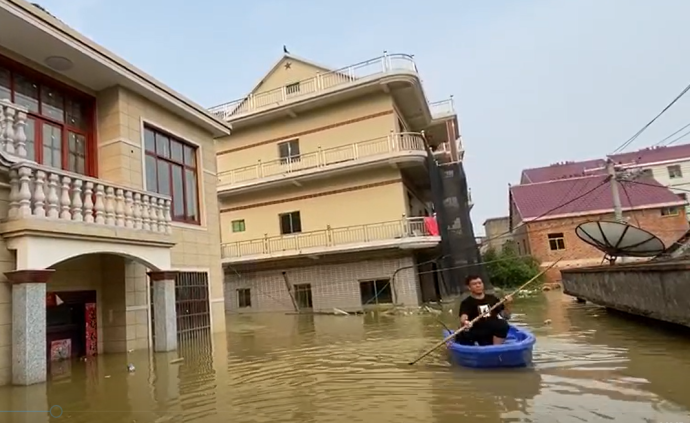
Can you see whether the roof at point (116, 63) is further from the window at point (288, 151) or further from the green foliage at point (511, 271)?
the green foliage at point (511, 271)

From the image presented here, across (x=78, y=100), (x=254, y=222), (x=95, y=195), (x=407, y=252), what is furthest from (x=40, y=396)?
(x=254, y=222)

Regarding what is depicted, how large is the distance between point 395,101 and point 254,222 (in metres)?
7.51

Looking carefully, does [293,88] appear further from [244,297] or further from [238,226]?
[244,297]

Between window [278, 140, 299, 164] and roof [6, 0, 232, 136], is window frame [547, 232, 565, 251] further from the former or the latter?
roof [6, 0, 232, 136]

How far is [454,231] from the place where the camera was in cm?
1631

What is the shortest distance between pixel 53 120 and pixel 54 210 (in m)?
2.77

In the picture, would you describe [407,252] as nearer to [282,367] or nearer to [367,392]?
[282,367]

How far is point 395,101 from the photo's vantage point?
1770 cm

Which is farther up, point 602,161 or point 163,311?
point 602,161

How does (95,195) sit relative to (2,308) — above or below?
above

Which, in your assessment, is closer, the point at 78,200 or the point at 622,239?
the point at 78,200

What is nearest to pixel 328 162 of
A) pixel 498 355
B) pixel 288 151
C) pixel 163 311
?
pixel 288 151

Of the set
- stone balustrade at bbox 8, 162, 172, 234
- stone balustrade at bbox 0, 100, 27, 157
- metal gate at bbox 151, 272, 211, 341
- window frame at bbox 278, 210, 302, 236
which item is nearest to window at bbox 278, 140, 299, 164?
window frame at bbox 278, 210, 302, 236

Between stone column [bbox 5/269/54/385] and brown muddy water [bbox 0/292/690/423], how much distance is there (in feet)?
0.69
